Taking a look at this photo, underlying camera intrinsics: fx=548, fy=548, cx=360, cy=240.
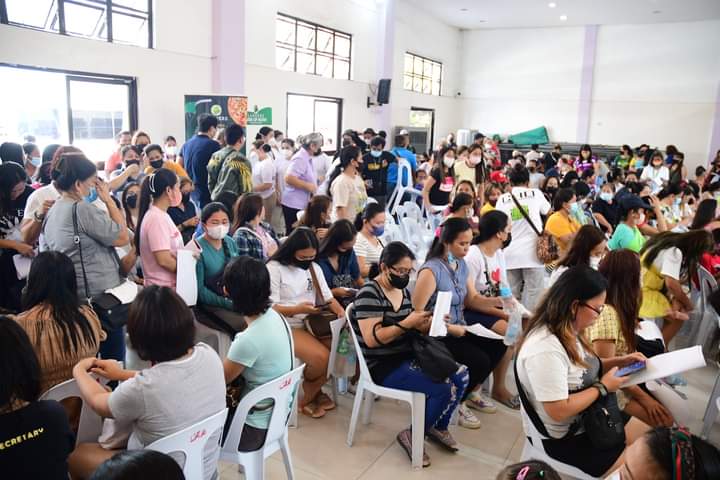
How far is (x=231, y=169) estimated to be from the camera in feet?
15.6

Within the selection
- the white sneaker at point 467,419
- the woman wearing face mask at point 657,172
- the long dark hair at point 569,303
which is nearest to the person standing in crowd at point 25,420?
the long dark hair at point 569,303

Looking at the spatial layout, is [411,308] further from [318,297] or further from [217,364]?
[217,364]

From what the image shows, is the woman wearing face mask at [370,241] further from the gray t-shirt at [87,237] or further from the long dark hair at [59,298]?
the long dark hair at [59,298]

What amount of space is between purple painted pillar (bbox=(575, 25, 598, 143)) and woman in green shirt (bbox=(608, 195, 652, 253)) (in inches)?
518

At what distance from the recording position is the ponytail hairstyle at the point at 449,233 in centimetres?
312

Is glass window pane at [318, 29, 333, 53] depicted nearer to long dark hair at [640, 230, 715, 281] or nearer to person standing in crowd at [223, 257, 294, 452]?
long dark hair at [640, 230, 715, 281]

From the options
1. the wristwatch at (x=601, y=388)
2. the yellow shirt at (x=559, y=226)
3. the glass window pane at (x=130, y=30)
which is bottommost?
the wristwatch at (x=601, y=388)

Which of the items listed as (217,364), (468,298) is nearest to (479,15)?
(468,298)

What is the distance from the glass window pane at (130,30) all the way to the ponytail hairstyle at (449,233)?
634cm

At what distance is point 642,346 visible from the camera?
10.3ft

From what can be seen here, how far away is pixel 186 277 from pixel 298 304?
64cm

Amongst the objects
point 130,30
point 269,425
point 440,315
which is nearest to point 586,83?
point 130,30

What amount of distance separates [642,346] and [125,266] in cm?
300

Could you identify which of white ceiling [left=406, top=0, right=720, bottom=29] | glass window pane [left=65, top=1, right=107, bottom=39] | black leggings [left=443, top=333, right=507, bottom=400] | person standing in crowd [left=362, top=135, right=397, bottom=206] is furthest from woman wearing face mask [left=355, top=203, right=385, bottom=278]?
white ceiling [left=406, top=0, right=720, bottom=29]
